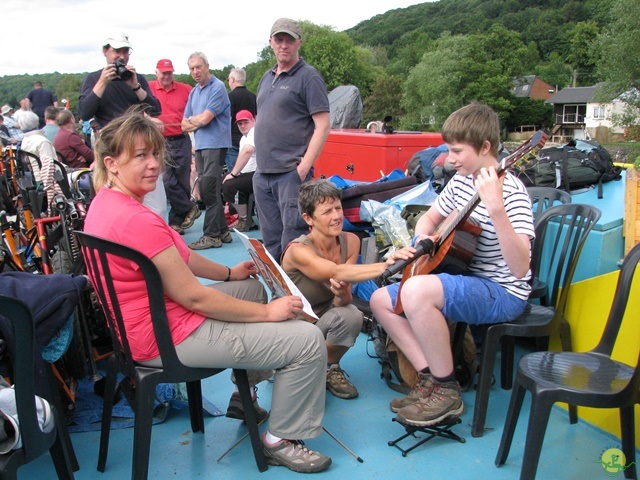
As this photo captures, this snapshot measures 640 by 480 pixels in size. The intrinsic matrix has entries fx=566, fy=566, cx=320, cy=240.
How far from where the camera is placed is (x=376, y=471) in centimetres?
217

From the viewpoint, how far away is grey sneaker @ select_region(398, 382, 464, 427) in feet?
7.60

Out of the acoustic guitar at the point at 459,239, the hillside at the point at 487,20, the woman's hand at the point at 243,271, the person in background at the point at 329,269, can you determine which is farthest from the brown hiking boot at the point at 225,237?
the hillside at the point at 487,20

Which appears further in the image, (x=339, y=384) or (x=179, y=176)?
(x=179, y=176)

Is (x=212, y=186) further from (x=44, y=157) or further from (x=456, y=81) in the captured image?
(x=456, y=81)

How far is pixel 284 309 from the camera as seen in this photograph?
82.8 inches

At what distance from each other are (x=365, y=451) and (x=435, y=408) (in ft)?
1.10

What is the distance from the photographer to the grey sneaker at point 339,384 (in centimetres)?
277

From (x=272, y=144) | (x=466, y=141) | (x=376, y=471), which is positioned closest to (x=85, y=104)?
(x=272, y=144)

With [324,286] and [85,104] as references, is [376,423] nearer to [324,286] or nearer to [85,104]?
[324,286]

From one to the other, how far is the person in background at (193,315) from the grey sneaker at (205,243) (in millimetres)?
3396

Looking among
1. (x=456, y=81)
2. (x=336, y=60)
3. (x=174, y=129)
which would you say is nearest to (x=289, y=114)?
(x=174, y=129)

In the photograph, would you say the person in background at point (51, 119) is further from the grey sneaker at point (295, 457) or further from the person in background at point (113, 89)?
the grey sneaker at point (295, 457)

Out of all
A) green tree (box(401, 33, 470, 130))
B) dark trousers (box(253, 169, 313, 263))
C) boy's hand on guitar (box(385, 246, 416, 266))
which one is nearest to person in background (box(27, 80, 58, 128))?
dark trousers (box(253, 169, 313, 263))

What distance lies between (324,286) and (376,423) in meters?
0.68
